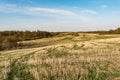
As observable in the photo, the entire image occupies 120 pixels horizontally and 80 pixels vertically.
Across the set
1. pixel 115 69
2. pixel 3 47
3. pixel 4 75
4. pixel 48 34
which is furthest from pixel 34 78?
pixel 48 34

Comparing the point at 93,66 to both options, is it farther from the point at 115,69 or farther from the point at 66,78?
the point at 66,78

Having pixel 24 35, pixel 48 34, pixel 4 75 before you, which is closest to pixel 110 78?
pixel 4 75

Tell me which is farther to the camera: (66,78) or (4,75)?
(4,75)

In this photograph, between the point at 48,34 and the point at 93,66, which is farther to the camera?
the point at 48,34

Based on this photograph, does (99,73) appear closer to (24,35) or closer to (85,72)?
(85,72)

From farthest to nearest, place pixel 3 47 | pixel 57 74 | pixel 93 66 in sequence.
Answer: pixel 3 47, pixel 93 66, pixel 57 74

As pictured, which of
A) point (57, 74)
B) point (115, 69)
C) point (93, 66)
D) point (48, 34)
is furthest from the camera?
point (48, 34)

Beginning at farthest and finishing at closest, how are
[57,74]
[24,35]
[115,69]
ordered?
[24,35] < [115,69] < [57,74]

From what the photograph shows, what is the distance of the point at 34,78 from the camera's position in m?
10.9

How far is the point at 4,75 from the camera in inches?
455

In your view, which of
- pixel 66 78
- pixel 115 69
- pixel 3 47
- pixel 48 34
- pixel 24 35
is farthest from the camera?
pixel 48 34

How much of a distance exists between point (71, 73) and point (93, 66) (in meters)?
2.64

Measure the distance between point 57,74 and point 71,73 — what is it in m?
0.72

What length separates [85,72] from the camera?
11.7 metres
